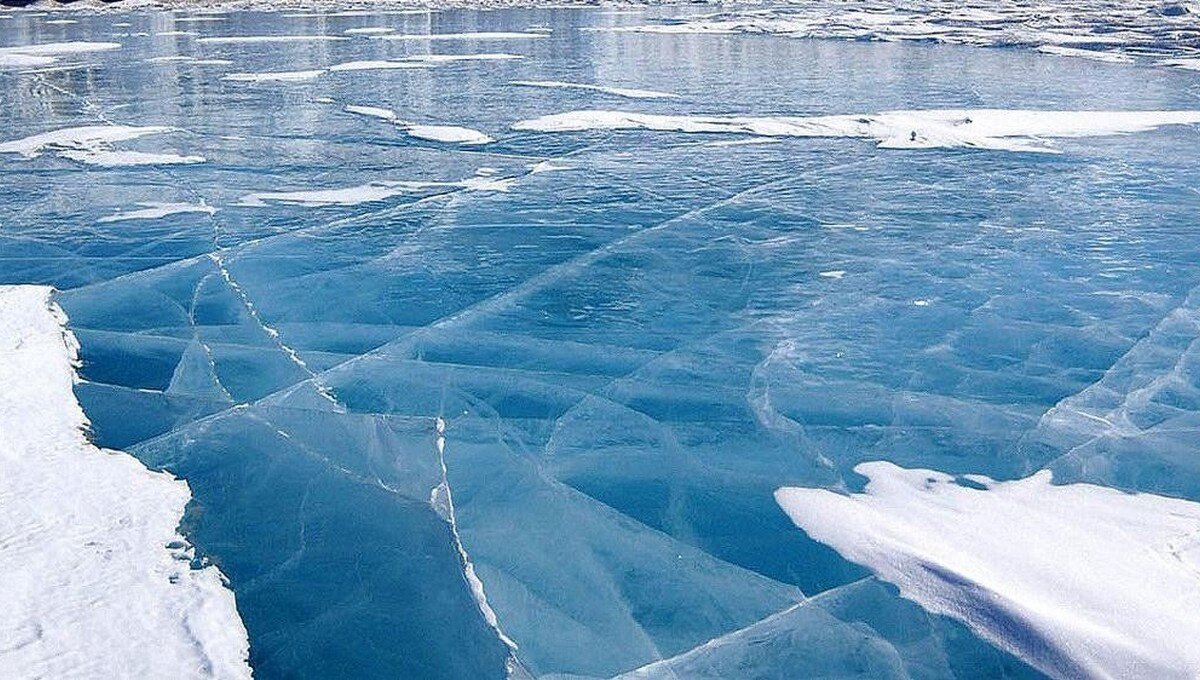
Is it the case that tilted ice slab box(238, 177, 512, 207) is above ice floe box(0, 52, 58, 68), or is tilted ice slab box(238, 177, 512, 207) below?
below

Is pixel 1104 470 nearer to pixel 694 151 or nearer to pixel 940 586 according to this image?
pixel 940 586

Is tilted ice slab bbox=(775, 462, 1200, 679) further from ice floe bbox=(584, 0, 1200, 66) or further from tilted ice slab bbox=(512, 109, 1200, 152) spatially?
ice floe bbox=(584, 0, 1200, 66)

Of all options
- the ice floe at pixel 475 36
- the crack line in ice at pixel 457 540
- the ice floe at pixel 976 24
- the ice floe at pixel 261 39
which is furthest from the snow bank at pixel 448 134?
the ice floe at pixel 976 24

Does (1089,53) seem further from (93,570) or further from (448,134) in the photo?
(93,570)

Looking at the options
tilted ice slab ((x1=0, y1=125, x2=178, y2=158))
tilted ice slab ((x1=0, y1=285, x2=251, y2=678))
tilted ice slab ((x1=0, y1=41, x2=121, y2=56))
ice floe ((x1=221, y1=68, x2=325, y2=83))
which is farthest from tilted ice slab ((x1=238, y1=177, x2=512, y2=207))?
tilted ice slab ((x1=0, y1=41, x2=121, y2=56))

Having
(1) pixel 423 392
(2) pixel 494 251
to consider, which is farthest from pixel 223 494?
(2) pixel 494 251

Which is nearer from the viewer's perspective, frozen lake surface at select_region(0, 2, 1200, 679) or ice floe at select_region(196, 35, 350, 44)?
frozen lake surface at select_region(0, 2, 1200, 679)
